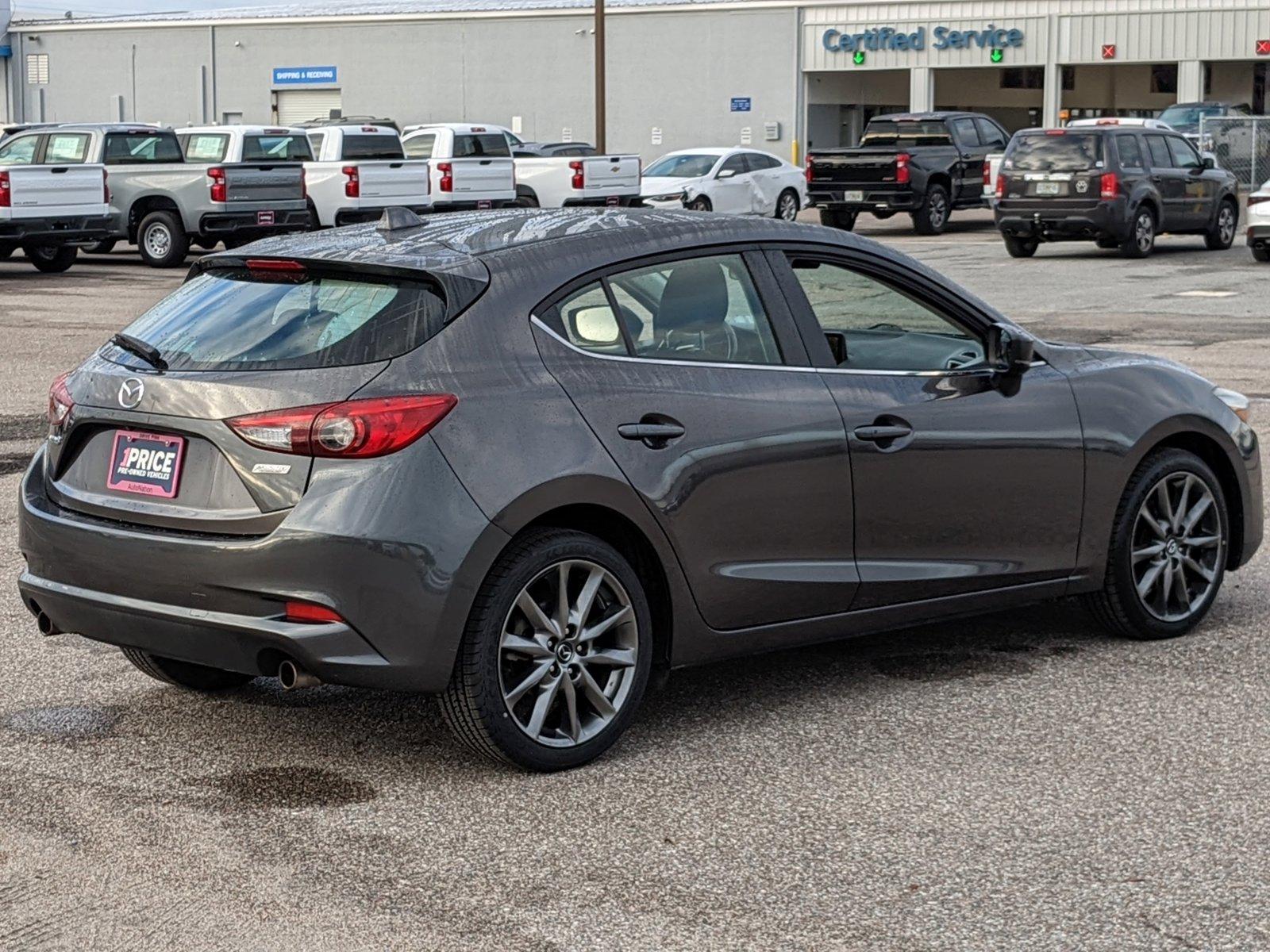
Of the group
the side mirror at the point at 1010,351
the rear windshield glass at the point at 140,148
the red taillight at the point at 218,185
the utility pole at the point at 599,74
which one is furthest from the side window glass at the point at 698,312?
the utility pole at the point at 599,74

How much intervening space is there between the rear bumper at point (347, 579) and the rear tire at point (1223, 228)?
24.8 meters

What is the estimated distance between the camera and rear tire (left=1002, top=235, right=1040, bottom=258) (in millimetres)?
27078

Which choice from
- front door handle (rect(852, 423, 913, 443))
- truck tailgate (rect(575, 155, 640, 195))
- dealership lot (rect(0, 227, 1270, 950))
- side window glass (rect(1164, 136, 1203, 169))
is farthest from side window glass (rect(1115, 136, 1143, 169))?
front door handle (rect(852, 423, 913, 443))

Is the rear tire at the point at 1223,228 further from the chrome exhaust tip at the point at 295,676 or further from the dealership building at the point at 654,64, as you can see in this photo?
the dealership building at the point at 654,64

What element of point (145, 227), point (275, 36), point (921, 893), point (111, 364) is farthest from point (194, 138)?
point (275, 36)

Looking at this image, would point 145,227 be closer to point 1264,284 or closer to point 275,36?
point 1264,284

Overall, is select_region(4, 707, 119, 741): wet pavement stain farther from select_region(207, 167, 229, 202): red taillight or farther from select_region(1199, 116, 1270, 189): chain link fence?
select_region(1199, 116, 1270, 189): chain link fence

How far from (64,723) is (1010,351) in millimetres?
3082

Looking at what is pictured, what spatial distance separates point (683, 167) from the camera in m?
34.3

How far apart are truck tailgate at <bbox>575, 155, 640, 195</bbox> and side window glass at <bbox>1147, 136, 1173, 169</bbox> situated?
9014 millimetres

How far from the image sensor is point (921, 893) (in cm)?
420

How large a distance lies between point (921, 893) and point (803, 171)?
3311cm

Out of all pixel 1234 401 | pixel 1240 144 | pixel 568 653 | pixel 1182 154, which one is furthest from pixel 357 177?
pixel 568 653

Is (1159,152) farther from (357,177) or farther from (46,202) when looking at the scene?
(46,202)
